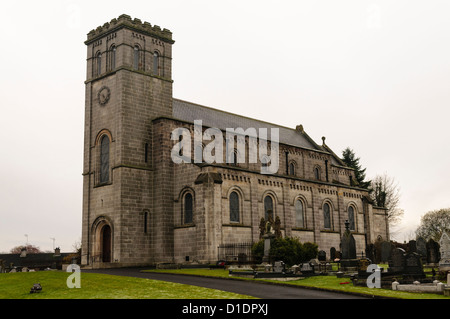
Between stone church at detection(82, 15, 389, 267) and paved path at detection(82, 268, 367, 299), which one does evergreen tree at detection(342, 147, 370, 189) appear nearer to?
stone church at detection(82, 15, 389, 267)

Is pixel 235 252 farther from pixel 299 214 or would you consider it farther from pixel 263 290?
pixel 263 290

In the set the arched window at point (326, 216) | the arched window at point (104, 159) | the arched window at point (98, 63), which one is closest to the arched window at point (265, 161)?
the arched window at point (326, 216)

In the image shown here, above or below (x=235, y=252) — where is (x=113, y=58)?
above

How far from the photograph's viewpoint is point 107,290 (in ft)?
68.3

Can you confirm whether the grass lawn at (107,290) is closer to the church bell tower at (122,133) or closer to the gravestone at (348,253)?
the gravestone at (348,253)

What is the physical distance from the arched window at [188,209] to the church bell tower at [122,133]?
2.84 meters

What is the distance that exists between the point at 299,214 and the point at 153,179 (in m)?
14.2

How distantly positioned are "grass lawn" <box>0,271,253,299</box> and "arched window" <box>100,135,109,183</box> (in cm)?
1552

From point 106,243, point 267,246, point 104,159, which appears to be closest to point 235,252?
point 267,246

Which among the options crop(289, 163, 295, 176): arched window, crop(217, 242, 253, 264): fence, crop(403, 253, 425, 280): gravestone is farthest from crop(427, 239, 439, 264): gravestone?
crop(289, 163, 295, 176): arched window

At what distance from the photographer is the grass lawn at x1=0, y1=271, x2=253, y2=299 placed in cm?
1930

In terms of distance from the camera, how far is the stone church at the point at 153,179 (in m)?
37.5
